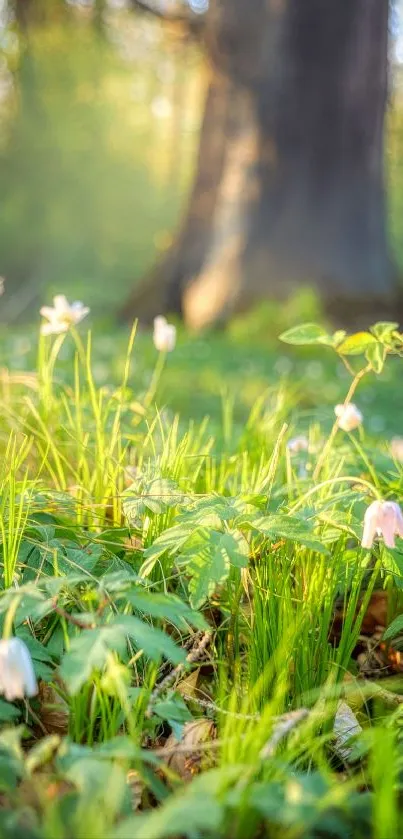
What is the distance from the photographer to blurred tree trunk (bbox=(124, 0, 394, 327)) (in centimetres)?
880

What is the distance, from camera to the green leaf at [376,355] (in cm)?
174

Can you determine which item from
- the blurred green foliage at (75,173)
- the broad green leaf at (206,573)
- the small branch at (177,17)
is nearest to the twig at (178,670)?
the broad green leaf at (206,573)

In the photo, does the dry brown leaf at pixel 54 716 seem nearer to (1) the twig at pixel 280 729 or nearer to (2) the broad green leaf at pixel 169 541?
(2) the broad green leaf at pixel 169 541

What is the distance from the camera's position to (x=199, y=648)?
1.64m

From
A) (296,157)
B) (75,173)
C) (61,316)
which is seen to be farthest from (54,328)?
(75,173)

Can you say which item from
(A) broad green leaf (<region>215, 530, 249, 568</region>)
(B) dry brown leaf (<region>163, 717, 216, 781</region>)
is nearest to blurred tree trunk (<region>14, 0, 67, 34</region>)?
(A) broad green leaf (<region>215, 530, 249, 568</region>)

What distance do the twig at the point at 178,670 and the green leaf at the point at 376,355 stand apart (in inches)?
23.9

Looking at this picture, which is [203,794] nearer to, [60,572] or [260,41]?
[60,572]

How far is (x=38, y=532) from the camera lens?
5.98ft

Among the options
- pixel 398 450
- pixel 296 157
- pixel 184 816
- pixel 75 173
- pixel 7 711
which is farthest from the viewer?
pixel 75 173

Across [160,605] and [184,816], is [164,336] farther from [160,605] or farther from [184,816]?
[184,816]

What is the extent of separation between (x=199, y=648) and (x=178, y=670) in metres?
0.12

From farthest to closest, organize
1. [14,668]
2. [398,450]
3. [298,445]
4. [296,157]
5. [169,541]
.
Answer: [296,157], [398,450], [298,445], [169,541], [14,668]

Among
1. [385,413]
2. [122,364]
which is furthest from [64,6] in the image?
[385,413]
